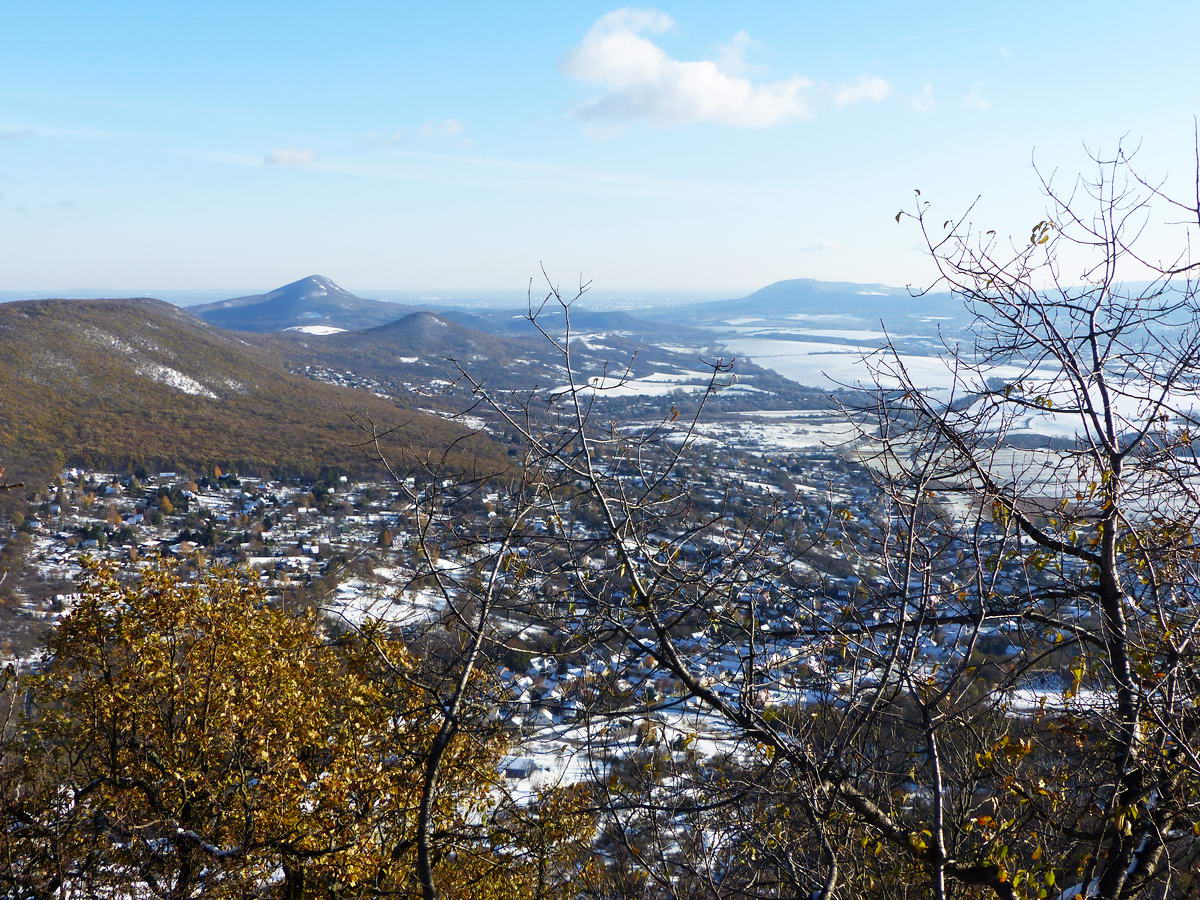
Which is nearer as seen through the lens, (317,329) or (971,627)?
(971,627)

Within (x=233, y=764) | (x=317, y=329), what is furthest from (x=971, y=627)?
(x=317, y=329)

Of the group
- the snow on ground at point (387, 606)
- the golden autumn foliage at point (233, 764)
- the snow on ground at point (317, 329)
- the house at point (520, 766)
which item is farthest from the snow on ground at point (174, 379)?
the snow on ground at point (317, 329)

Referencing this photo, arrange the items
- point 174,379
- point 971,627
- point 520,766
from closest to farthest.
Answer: point 971,627 → point 520,766 → point 174,379

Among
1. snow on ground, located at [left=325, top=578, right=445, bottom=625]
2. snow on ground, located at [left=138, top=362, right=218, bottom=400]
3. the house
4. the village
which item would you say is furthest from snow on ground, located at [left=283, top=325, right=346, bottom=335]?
snow on ground, located at [left=325, top=578, right=445, bottom=625]

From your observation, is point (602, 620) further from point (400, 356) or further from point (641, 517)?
point (400, 356)

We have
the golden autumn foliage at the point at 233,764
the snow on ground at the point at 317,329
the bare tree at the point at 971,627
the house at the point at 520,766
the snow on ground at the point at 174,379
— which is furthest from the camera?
the snow on ground at the point at 317,329

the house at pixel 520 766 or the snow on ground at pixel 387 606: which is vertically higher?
the snow on ground at pixel 387 606

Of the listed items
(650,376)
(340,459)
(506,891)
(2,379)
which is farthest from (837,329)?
(506,891)

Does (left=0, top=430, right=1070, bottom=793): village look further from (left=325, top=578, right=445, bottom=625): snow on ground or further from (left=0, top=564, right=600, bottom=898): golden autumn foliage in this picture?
(left=0, top=564, right=600, bottom=898): golden autumn foliage

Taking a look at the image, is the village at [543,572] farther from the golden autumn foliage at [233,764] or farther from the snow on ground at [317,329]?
the snow on ground at [317,329]

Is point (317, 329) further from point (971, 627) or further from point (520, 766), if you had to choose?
point (971, 627)
